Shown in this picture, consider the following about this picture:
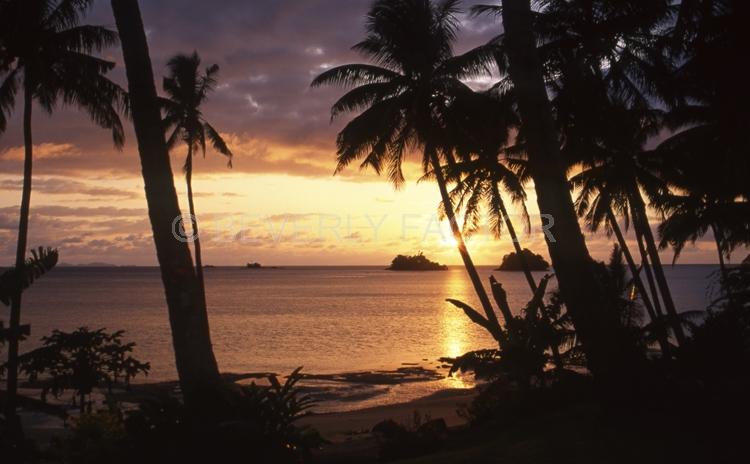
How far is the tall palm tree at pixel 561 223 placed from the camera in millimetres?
7551

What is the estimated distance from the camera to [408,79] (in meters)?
18.5

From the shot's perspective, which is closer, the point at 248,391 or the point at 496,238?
the point at 248,391

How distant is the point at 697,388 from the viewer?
7.23m

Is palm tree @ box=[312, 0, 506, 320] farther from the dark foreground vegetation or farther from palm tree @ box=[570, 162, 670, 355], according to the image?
palm tree @ box=[570, 162, 670, 355]

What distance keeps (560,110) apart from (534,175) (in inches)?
475

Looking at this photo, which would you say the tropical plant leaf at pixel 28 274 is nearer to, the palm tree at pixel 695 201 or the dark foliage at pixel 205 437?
the dark foliage at pixel 205 437

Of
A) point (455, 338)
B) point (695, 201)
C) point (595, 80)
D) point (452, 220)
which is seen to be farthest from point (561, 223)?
point (455, 338)

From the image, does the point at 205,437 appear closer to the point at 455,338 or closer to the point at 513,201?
the point at 513,201

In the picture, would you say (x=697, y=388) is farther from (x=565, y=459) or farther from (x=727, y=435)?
(x=565, y=459)

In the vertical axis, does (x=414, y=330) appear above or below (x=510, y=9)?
below

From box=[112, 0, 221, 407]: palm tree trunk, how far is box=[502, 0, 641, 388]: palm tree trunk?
418 cm

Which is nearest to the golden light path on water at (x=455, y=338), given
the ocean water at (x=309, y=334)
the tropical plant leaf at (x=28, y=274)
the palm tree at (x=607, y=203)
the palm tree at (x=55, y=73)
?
the ocean water at (x=309, y=334)

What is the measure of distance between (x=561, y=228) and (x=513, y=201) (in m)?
13.4

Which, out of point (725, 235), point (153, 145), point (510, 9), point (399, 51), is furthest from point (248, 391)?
point (725, 235)
